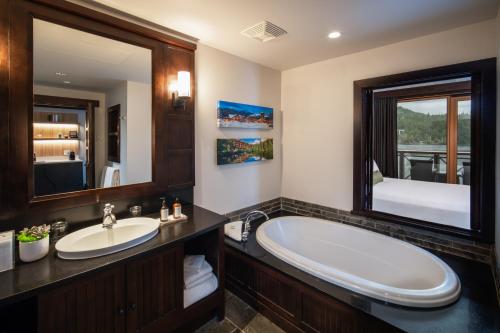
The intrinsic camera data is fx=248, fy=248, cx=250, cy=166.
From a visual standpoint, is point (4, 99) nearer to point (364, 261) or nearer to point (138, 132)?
point (138, 132)

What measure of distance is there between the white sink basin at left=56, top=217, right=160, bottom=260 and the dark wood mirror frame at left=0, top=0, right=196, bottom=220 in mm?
234

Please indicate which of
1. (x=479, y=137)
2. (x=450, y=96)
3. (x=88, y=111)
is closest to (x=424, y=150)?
(x=450, y=96)

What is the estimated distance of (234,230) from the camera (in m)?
2.50

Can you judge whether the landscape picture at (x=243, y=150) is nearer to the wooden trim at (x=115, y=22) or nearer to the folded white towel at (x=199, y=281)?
the wooden trim at (x=115, y=22)

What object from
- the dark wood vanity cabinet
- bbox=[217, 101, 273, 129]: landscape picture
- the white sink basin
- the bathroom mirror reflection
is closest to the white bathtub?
the dark wood vanity cabinet

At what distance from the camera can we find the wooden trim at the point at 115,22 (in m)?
1.57

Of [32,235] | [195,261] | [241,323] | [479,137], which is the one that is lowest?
[241,323]

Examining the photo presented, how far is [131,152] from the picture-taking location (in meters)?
1.99

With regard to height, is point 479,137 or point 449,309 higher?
point 479,137

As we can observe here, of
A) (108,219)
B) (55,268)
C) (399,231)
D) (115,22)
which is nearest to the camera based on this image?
(55,268)

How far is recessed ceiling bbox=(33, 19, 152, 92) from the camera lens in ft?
5.09

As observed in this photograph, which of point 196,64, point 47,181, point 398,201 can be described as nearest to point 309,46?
point 196,64

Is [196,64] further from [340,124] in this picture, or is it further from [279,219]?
[279,219]

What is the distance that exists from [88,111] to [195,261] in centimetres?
136
